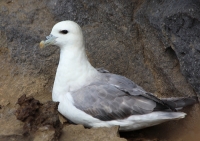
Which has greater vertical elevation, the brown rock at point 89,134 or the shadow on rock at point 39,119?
the shadow on rock at point 39,119

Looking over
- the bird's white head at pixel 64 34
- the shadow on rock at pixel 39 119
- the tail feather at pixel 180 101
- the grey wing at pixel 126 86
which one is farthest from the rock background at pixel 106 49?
the shadow on rock at pixel 39 119

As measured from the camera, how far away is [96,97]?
180 inches

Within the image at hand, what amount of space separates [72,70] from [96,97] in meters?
0.42

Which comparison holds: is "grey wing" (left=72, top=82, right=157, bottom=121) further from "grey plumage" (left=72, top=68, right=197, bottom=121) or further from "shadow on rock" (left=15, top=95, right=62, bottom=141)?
"shadow on rock" (left=15, top=95, right=62, bottom=141)

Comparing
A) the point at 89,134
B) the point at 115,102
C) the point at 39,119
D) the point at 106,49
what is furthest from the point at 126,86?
the point at 39,119

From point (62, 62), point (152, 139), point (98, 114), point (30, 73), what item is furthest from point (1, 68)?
point (152, 139)

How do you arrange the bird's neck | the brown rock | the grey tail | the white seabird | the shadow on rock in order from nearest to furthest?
1. the shadow on rock
2. the brown rock
3. the white seabird
4. the grey tail
5. the bird's neck

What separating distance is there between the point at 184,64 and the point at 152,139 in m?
0.78

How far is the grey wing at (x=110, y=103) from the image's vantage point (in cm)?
451

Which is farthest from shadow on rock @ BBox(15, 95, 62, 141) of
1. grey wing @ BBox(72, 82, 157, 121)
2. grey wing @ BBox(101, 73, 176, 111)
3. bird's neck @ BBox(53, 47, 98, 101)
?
grey wing @ BBox(101, 73, 176, 111)

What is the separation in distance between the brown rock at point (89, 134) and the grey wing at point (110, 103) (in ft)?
0.60

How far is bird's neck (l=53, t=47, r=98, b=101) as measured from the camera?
479 centimetres

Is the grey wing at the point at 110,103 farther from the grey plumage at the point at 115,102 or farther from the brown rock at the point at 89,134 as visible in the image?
the brown rock at the point at 89,134

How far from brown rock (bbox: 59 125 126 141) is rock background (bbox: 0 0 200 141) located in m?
0.50
